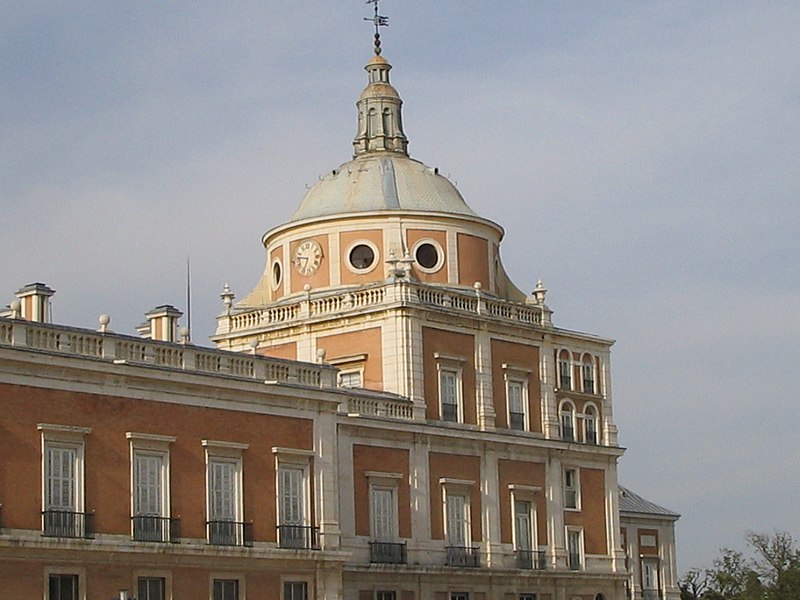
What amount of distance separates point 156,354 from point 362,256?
1533 cm

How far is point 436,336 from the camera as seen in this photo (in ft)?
180

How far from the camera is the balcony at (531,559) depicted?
184 feet

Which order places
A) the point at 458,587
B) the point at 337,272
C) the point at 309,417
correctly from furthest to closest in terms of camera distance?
the point at 337,272
the point at 458,587
the point at 309,417

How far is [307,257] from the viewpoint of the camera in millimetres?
58219

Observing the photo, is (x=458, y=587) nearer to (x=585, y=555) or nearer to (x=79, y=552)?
(x=585, y=555)

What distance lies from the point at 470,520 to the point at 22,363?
19.2m

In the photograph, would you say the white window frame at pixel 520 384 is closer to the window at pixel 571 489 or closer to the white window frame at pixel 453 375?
the white window frame at pixel 453 375

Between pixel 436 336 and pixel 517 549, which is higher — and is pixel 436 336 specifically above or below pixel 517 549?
above

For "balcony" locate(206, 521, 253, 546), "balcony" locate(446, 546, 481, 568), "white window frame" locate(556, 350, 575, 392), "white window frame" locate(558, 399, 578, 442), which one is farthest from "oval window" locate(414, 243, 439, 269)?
"balcony" locate(206, 521, 253, 546)

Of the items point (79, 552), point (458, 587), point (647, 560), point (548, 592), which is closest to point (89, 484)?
point (79, 552)

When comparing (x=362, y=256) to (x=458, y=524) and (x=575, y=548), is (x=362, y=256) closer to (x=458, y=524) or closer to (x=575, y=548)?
(x=458, y=524)

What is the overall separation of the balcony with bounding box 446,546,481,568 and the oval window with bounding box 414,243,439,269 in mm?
9670

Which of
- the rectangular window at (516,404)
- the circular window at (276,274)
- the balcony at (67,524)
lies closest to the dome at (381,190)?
the circular window at (276,274)

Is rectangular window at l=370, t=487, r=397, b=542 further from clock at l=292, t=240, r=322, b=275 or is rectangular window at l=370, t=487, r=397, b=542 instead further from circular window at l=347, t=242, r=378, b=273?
clock at l=292, t=240, r=322, b=275
